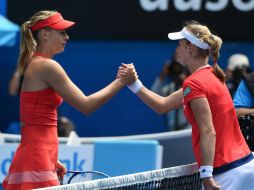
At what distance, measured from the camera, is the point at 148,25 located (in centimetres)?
1095

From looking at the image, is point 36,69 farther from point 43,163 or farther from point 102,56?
point 102,56

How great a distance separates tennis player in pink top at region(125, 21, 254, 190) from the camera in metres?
4.71

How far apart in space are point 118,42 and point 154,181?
690 centimetres

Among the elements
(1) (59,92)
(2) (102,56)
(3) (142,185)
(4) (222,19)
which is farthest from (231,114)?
(2) (102,56)

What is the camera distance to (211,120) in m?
4.74

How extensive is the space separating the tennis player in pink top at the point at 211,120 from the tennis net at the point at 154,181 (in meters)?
0.19

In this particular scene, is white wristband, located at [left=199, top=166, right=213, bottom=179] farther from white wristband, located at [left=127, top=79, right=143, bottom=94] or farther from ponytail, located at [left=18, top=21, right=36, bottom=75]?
ponytail, located at [left=18, top=21, right=36, bottom=75]

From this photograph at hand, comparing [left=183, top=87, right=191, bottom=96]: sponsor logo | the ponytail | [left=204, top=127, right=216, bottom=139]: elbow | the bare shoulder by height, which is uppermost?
the ponytail

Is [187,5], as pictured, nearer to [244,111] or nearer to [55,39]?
[244,111]

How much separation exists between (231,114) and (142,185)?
634mm

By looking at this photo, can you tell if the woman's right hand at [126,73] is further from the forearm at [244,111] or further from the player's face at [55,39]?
the forearm at [244,111]

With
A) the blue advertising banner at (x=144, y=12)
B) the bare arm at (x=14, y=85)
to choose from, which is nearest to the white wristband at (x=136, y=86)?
the blue advertising banner at (x=144, y=12)

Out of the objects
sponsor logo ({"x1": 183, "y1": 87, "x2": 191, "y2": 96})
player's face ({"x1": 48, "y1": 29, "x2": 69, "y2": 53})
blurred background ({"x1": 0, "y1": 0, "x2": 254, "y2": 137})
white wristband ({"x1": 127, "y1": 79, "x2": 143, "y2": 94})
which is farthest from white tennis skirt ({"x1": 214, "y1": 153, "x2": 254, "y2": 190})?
blurred background ({"x1": 0, "y1": 0, "x2": 254, "y2": 137})

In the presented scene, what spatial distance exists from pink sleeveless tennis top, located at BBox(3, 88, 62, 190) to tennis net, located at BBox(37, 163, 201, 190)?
1.73 feet
